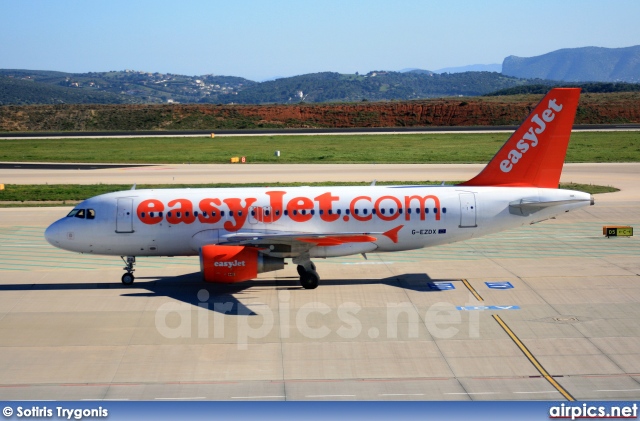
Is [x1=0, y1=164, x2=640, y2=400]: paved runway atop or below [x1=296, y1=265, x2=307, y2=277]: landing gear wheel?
below

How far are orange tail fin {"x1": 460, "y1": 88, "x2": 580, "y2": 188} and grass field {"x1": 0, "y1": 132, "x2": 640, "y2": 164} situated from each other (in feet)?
135

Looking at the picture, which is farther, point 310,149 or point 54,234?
point 310,149

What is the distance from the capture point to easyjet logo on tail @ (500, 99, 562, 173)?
3092 centimetres

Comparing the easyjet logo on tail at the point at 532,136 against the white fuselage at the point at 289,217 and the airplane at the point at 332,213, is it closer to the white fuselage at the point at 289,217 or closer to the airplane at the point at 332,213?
the airplane at the point at 332,213

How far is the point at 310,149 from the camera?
284ft

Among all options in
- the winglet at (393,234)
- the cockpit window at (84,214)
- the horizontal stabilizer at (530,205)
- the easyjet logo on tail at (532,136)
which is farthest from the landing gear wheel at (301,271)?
the easyjet logo on tail at (532,136)

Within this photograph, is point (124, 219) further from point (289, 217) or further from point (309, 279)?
point (309, 279)

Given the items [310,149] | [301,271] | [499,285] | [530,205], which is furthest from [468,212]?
[310,149]

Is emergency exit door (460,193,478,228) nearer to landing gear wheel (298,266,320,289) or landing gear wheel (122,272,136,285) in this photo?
landing gear wheel (298,266,320,289)

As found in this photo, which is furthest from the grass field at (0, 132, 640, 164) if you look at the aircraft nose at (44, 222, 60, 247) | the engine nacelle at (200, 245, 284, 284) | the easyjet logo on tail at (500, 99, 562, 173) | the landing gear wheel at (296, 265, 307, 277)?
the engine nacelle at (200, 245, 284, 284)

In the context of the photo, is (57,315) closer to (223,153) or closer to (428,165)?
(428,165)

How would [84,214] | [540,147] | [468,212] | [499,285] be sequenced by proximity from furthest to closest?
1. [540,147]
2. [84,214]
3. [468,212]
4. [499,285]
